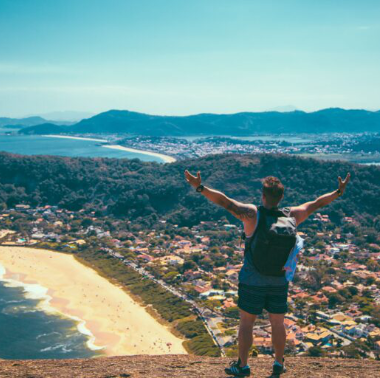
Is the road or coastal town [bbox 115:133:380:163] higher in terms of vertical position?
coastal town [bbox 115:133:380:163]

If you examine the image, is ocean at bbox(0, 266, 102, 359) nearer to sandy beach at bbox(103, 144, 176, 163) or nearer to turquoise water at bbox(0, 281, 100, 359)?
turquoise water at bbox(0, 281, 100, 359)

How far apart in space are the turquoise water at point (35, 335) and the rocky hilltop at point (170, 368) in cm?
1381

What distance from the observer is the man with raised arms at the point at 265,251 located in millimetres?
3629

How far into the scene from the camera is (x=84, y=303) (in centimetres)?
2419

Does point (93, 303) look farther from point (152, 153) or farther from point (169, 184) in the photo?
point (152, 153)

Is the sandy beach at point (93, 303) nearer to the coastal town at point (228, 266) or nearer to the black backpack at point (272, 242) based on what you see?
the coastal town at point (228, 266)

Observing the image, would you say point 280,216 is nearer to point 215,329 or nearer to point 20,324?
point 215,329

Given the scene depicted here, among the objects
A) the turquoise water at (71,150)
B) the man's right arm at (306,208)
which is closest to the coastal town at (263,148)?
the turquoise water at (71,150)

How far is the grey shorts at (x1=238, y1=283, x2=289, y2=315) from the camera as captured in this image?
382 centimetres

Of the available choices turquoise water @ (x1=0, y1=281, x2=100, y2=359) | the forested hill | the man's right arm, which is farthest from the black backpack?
the forested hill

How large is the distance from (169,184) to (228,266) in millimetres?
25146

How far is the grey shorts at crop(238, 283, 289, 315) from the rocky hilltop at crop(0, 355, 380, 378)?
756 millimetres

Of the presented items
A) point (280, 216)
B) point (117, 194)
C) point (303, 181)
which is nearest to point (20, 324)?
point (280, 216)

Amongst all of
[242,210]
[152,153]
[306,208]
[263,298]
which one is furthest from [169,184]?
[152,153]
